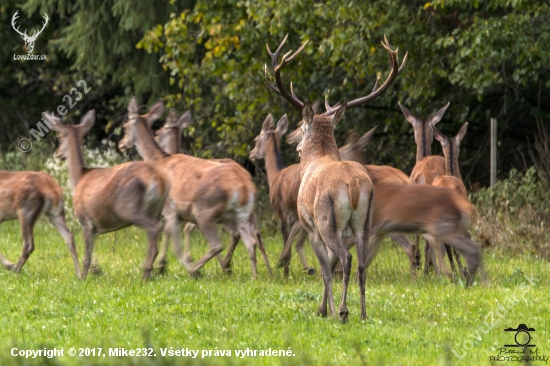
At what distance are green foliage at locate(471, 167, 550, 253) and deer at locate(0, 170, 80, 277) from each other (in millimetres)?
6125

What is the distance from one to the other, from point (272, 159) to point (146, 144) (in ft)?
6.10

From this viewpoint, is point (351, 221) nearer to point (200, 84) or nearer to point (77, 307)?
point (77, 307)

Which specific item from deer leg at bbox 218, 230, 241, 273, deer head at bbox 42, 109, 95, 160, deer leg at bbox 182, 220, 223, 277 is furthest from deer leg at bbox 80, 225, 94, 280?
deer leg at bbox 218, 230, 241, 273

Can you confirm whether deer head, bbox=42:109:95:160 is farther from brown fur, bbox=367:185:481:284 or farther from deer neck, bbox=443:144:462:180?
deer neck, bbox=443:144:462:180

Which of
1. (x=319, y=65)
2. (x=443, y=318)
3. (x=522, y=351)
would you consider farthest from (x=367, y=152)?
(x=522, y=351)

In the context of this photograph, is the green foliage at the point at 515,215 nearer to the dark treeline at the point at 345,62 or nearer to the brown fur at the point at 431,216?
the dark treeline at the point at 345,62

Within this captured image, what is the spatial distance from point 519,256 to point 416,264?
2.02 meters

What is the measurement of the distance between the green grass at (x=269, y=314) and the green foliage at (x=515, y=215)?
189 centimetres

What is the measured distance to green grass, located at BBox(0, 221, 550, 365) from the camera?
714 centimetres

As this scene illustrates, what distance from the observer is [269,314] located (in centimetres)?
848

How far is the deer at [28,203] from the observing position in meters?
11.4

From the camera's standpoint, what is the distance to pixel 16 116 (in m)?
27.1

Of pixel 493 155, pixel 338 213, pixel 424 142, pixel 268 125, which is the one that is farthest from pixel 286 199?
pixel 493 155

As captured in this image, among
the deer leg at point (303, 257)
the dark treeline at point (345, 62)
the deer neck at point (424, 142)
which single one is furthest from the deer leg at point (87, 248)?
the dark treeline at point (345, 62)
